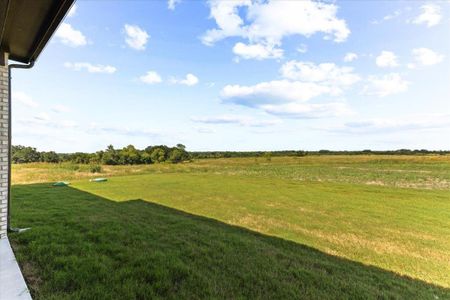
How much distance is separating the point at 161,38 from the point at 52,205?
9.24 m

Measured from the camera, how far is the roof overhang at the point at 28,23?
9.07 ft

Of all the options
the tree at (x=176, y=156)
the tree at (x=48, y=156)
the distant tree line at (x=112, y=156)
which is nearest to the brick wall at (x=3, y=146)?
the distant tree line at (x=112, y=156)

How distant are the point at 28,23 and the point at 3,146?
235 centimetres

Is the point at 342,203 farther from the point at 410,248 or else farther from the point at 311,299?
the point at 311,299

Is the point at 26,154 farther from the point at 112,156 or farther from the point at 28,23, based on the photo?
the point at 28,23

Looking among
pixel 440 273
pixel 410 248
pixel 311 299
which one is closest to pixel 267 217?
pixel 410 248

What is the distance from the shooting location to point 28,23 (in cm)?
330

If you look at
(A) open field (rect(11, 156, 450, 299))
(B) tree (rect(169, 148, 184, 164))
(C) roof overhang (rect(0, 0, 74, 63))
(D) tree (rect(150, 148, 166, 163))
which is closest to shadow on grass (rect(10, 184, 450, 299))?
(A) open field (rect(11, 156, 450, 299))

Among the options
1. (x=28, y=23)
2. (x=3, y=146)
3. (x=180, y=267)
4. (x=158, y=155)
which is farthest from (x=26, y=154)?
(x=180, y=267)

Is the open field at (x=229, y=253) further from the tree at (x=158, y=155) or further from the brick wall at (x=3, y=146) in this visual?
Answer: the tree at (x=158, y=155)

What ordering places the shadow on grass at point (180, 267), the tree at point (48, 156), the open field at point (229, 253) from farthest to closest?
the tree at point (48, 156), the open field at point (229, 253), the shadow on grass at point (180, 267)

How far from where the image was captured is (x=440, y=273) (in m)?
4.10

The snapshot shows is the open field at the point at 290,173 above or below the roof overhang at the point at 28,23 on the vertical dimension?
below

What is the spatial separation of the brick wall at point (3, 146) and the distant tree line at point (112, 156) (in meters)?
52.9
